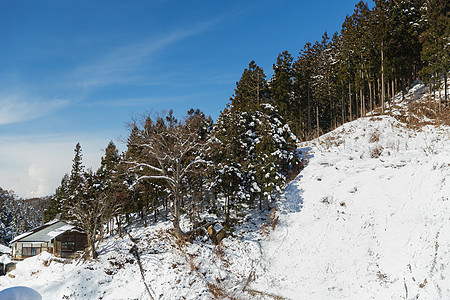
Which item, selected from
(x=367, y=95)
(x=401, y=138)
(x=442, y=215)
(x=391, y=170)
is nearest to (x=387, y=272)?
(x=442, y=215)

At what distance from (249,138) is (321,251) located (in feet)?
34.3

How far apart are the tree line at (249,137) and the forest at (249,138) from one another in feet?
0.33

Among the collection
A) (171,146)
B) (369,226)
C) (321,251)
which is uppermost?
(171,146)

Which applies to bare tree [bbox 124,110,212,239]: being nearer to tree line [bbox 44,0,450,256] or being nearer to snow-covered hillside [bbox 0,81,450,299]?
tree line [bbox 44,0,450,256]

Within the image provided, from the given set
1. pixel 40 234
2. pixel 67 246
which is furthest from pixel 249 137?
pixel 40 234

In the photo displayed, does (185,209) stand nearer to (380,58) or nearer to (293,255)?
(293,255)

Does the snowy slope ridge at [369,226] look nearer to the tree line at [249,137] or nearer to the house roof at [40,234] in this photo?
→ the tree line at [249,137]

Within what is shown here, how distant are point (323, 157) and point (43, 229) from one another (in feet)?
120

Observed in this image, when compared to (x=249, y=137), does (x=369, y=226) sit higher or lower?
lower

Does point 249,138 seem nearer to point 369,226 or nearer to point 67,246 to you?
point 369,226

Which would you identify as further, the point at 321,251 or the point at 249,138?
the point at 249,138

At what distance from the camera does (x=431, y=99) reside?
30953mm

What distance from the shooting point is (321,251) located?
51.5ft

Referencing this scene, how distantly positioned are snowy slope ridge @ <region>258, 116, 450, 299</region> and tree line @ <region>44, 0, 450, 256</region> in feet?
11.1
